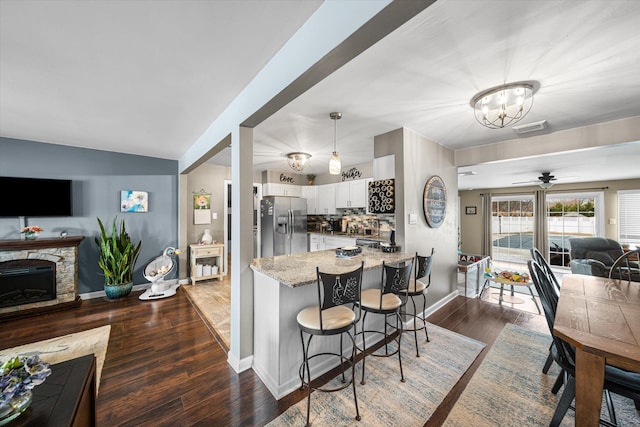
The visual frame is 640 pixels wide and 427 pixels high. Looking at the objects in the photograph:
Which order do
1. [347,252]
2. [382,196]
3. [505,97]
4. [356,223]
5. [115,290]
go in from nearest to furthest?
1. [505,97]
2. [347,252]
3. [382,196]
4. [115,290]
5. [356,223]

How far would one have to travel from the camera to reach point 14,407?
84 cm

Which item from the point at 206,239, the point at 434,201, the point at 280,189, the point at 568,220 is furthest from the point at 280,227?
the point at 568,220

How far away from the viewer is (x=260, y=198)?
19.0 ft

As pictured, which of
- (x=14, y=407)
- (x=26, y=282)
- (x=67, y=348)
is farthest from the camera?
(x=26, y=282)

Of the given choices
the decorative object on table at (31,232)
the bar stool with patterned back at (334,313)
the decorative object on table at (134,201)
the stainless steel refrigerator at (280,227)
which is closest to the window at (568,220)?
the stainless steel refrigerator at (280,227)

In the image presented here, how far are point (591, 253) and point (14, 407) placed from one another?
729 centimetres

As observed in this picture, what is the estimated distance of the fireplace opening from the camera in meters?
3.21

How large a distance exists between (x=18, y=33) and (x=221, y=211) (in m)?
3.97

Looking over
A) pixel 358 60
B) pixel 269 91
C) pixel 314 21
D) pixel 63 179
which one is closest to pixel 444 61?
pixel 358 60

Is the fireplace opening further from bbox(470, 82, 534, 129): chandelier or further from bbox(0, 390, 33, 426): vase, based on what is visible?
bbox(470, 82, 534, 129): chandelier

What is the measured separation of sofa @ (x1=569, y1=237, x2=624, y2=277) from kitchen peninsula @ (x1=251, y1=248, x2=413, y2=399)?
4531 millimetres

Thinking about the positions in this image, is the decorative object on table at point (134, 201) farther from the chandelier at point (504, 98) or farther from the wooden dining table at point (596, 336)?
the wooden dining table at point (596, 336)

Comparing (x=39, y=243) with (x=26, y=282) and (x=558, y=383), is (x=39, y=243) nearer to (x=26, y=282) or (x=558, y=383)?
(x=26, y=282)

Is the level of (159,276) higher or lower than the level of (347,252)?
lower
